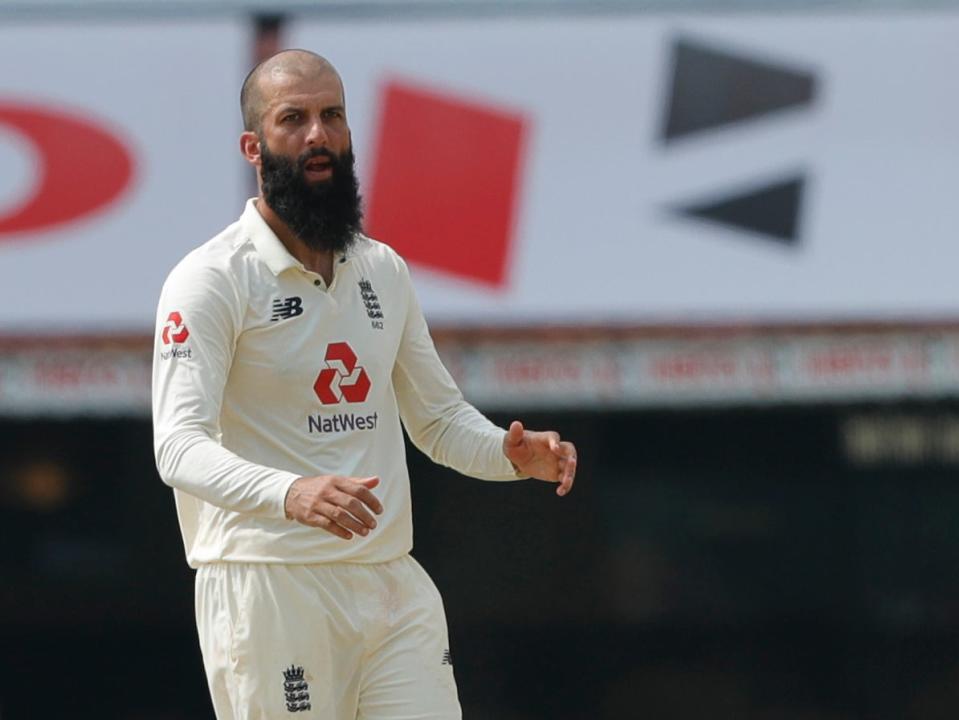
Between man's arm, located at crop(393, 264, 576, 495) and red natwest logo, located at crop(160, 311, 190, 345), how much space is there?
0.59 metres

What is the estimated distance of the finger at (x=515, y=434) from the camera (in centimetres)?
388

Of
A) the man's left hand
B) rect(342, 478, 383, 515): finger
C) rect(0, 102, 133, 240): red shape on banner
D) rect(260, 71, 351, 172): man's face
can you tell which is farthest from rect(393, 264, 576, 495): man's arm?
rect(0, 102, 133, 240): red shape on banner

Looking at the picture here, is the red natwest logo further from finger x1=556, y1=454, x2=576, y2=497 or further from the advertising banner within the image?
the advertising banner

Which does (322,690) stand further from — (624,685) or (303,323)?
(624,685)

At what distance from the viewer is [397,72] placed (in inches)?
292

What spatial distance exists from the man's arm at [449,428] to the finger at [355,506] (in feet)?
2.02

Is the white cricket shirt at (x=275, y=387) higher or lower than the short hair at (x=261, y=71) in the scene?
lower

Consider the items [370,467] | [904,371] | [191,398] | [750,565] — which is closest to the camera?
[191,398]

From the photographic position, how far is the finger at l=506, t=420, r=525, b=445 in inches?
153

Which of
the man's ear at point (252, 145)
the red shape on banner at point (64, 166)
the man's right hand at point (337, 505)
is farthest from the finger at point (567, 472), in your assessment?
the red shape on banner at point (64, 166)

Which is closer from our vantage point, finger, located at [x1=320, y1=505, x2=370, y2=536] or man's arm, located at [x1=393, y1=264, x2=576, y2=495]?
finger, located at [x1=320, y1=505, x2=370, y2=536]

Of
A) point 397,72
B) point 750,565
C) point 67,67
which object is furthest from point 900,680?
point 67,67

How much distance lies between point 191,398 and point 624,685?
18.0 feet

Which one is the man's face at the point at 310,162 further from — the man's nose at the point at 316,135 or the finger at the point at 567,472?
the finger at the point at 567,472
